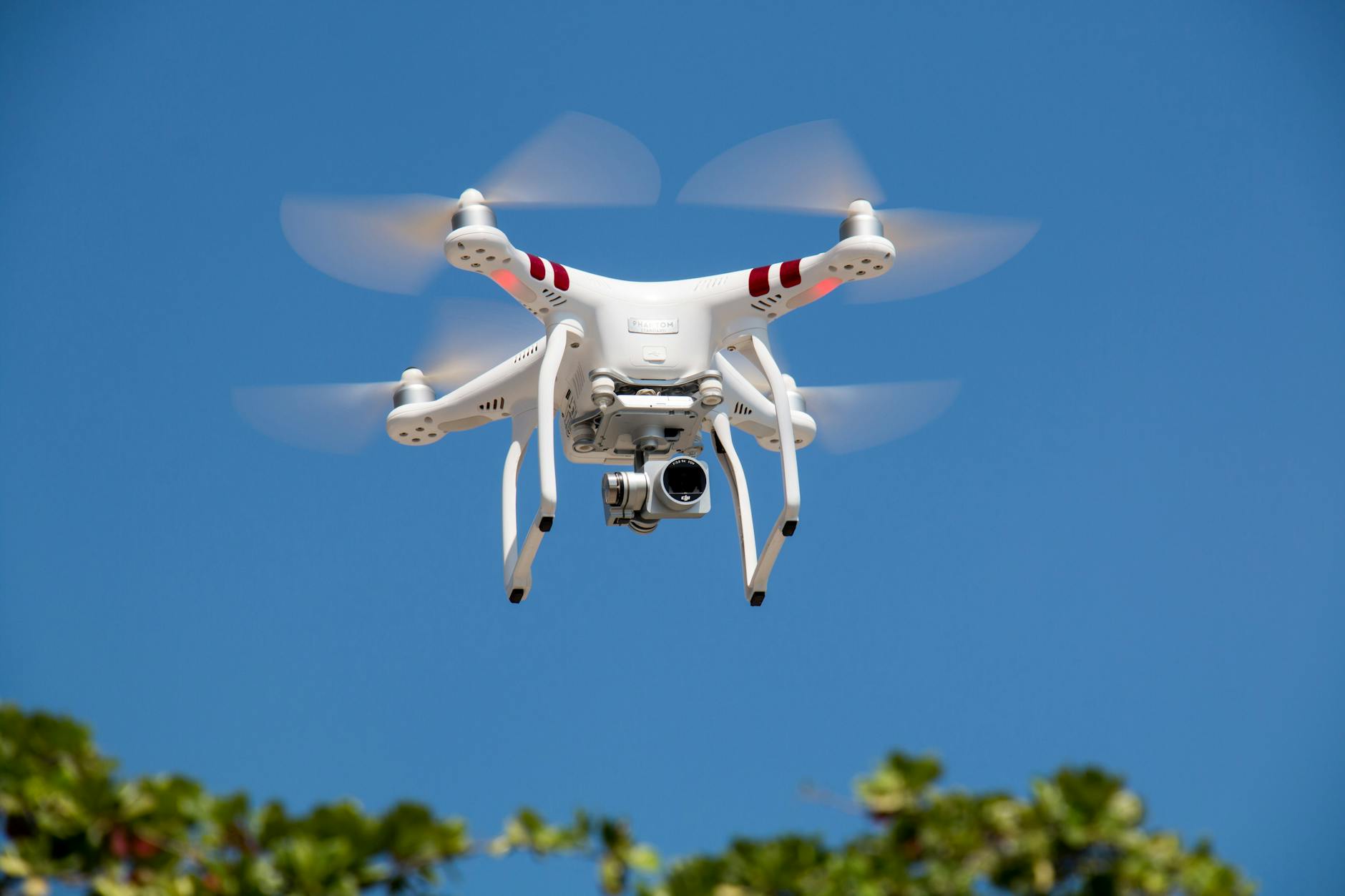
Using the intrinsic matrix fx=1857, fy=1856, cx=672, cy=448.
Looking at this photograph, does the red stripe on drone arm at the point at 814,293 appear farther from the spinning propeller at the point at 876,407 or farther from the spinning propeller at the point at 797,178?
the spinning propeller at the point at 876,407

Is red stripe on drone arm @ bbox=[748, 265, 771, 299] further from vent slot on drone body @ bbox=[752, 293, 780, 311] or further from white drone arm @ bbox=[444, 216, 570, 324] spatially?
white drone arm @ bbox=[444, 216, 570, 324]

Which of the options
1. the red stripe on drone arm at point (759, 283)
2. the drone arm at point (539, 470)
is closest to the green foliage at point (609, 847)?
the drone arm at point (539, 470)

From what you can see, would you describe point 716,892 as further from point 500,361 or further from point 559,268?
point 500,361

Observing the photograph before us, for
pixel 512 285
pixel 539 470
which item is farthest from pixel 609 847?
pixel 512 285

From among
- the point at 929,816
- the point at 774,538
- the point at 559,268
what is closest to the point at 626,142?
the point at 559,268

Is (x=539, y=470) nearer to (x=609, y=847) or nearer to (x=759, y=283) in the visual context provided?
(x=759, y=283)

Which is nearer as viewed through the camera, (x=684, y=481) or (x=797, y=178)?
(x=797, y=178)
